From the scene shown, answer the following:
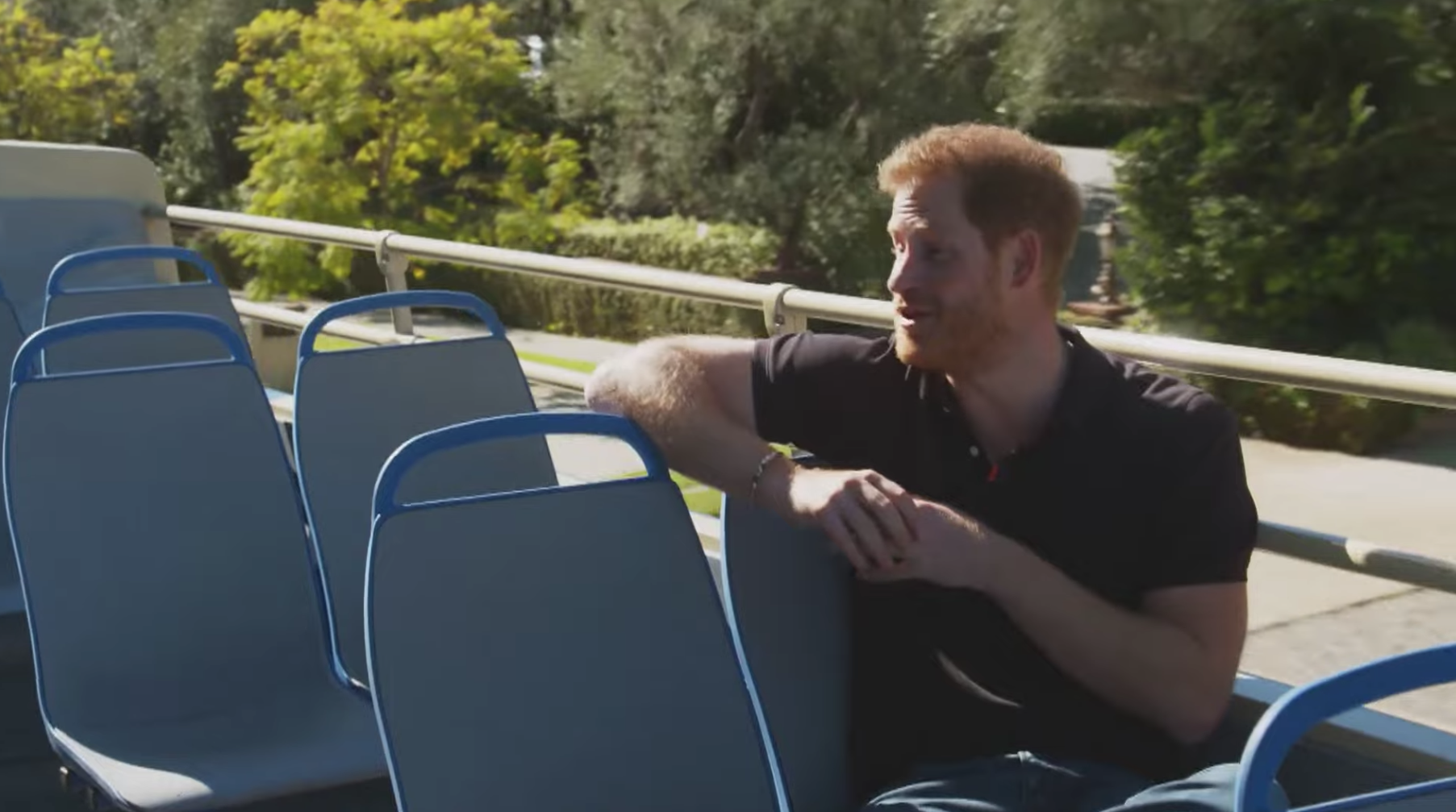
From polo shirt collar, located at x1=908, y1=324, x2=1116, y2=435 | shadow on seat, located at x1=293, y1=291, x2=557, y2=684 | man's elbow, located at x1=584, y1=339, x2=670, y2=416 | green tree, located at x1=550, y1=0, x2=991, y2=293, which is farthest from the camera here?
green tree, located at x1=550, y1=0, x2=991, y2=293

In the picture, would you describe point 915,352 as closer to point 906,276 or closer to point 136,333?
point 906,276

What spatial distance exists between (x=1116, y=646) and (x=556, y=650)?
30.1 inches

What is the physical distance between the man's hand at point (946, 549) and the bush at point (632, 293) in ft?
48.3

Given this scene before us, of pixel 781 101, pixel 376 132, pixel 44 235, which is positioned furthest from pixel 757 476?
pixel 781 101

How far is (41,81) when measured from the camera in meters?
19.0

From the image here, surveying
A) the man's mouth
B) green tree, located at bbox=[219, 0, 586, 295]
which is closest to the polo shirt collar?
the man's mouth

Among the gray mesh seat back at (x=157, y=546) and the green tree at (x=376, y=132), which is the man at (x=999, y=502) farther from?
the green tree at (x=376, y=132)

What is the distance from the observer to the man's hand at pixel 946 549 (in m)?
2.34

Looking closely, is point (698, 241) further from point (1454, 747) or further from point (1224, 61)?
point (1454, 747)

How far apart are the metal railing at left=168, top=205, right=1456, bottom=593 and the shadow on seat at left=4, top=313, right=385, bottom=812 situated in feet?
2.61

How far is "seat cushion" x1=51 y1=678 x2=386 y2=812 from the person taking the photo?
9.76 ft

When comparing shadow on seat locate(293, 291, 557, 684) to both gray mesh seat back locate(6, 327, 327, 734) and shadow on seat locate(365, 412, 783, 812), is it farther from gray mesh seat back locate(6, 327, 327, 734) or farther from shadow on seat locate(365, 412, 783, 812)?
shadow on seat locate(365, 412, 783, 812)

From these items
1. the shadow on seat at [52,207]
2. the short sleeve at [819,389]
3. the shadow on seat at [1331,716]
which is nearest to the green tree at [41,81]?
the shadow on seat at [52,207]

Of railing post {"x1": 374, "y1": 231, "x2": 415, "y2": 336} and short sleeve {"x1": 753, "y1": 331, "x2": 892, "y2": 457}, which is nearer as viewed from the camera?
short sleeve {"x1": 753, "y1": 331, "x2": 892, "y2": 457}
